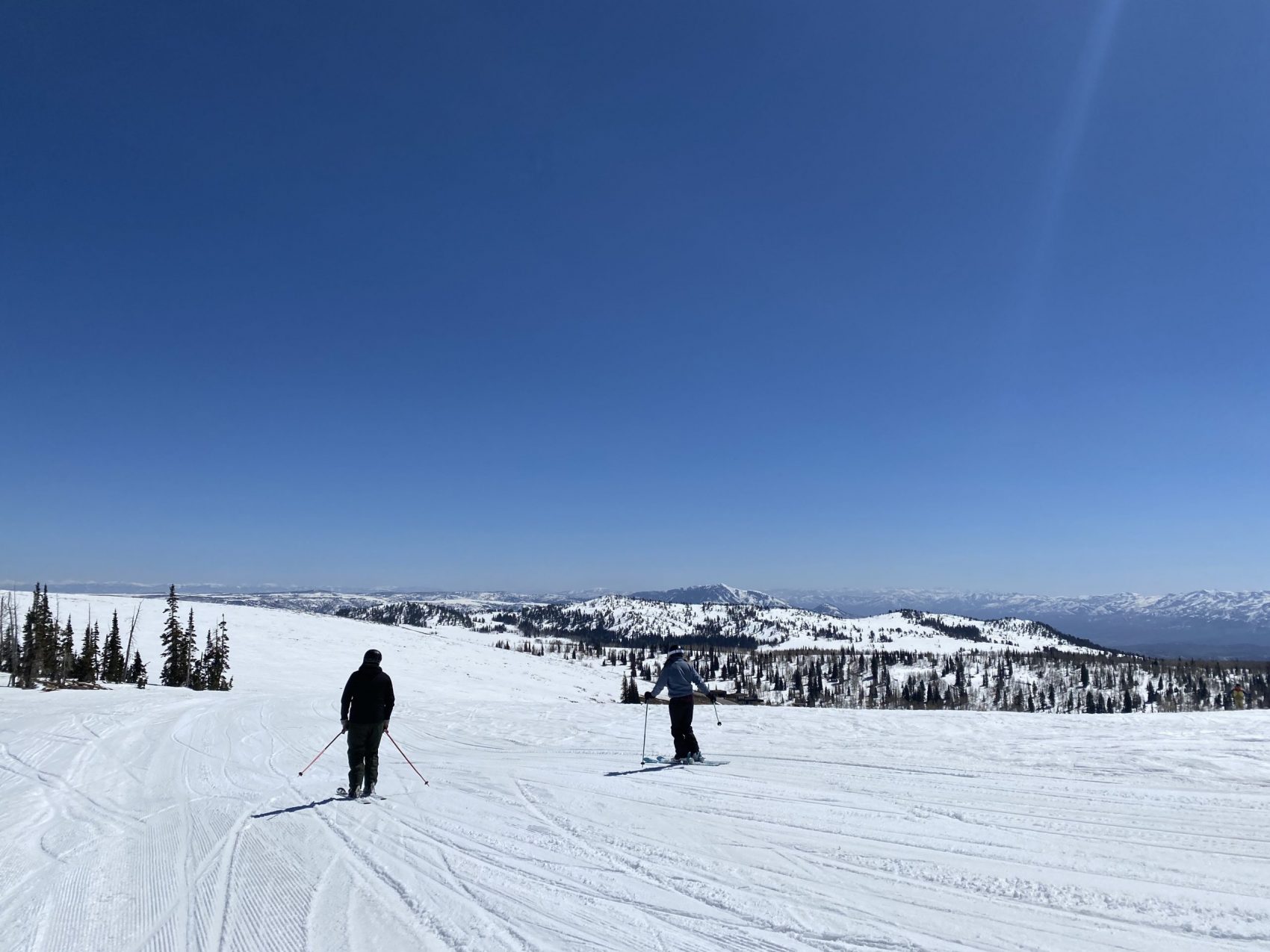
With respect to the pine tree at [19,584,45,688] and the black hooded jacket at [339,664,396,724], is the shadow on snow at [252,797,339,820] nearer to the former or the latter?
the black hooded jacket at [339,664,396,724]

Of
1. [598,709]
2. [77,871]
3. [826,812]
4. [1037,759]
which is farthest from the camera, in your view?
[598,709]

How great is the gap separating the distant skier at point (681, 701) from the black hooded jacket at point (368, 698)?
451 centimetres

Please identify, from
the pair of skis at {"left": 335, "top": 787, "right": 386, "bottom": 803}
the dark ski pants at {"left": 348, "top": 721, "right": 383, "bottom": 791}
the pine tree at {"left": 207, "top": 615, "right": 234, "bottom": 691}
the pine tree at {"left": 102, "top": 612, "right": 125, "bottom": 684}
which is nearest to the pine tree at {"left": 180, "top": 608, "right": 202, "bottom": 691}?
the pine tree at {"left": 207, "top": 615, "right": 234, "bottom": 691}

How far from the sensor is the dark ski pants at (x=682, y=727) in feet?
38.4

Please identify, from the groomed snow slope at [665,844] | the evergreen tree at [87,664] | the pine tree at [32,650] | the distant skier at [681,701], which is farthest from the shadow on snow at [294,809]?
the evergreen tree at [87,664]

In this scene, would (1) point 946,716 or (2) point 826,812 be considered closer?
(2) point 826,812

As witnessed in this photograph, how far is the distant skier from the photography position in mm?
11695

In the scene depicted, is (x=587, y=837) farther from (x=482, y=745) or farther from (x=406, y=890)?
(x=482, y=745)

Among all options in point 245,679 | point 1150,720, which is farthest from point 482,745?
point 245,679

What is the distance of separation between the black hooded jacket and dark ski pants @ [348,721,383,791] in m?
0.10

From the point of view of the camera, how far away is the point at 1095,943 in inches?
185

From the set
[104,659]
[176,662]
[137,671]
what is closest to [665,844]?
[137,671]

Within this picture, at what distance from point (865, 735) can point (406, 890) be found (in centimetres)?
1104

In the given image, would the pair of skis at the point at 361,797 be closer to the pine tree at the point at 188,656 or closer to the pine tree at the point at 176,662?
the pine tree at the point at 188,656
